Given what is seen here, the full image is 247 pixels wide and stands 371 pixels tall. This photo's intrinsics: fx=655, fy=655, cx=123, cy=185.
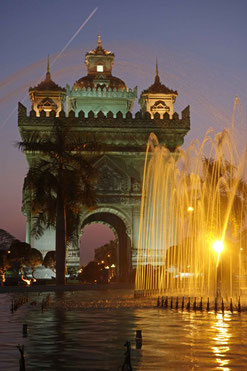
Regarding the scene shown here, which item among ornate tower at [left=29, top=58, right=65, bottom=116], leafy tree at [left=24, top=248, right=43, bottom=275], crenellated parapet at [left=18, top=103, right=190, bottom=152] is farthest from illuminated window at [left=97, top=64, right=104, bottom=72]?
leafy tree at [left=24, top=248, right=43, bottom=275]

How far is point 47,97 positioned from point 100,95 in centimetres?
538

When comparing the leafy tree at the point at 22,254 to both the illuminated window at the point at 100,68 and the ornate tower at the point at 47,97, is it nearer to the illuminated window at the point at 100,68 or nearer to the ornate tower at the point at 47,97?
the ornate tower at the point at 47,97

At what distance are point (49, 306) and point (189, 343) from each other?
10891 millimetres

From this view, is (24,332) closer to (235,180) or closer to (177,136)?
(235,180)

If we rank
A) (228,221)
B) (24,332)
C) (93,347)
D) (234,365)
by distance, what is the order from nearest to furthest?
(234,365) < (93,347) < (24,332) < (228,221)

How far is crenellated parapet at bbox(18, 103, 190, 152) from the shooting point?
51844 millimetres

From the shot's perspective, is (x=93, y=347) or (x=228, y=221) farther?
(x=228, y=221)

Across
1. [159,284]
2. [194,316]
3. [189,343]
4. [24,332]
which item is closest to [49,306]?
[194,316]

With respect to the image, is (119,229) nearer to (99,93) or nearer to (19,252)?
(99,93)

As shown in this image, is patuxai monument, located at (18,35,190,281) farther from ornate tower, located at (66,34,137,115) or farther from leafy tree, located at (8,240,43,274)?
leafy tree, located at (8,240,43,274)

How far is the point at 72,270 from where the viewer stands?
49.5 metres

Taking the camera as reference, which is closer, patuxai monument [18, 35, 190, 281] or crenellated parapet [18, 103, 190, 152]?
patuxai monument [18, 35, 190, 281]

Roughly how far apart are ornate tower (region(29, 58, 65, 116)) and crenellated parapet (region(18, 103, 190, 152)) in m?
3.72

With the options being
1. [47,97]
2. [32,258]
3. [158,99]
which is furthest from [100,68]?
[32,258]
